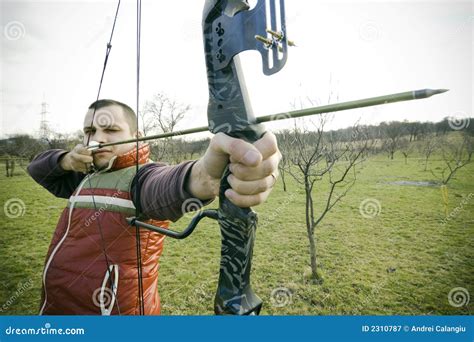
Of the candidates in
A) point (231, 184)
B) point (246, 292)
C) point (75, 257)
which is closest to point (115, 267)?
point (75, 257)

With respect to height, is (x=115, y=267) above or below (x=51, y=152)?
below

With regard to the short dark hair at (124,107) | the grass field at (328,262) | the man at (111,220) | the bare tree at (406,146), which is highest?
the bare tree at (406,146)

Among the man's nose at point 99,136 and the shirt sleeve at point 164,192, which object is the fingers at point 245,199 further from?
the man's nose at point 99,136

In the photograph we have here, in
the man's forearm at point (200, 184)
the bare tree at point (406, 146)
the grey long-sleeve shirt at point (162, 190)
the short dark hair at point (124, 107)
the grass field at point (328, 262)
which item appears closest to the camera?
the man's forearm at point (200, 184)

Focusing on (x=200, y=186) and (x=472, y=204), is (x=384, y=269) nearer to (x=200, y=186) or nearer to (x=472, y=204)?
(x=200, y=186)

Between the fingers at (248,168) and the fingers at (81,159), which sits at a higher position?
the fingers at (81,159)

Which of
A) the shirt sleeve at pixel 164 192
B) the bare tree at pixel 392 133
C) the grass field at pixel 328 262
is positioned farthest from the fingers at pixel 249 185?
the bare tree at pixel 392 133

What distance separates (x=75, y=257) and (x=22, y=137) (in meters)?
12.1

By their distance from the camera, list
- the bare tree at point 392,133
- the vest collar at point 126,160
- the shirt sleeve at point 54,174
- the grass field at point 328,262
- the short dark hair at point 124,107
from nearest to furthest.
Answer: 1. the vest collar at point 126,160
2. the short dark hair at point 124,107
3. the shirt sleeve at point 54,174
4. the grass field at point 328,262
5. the bare tree at point 392,133

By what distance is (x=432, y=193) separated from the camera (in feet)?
29.4

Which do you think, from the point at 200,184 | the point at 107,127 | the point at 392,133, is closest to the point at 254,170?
the point at 200,184

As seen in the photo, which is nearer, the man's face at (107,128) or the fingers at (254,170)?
the fingers at (254,170)

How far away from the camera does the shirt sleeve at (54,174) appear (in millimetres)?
1644

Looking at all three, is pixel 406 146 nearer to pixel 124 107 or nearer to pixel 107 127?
pixel 124 107
